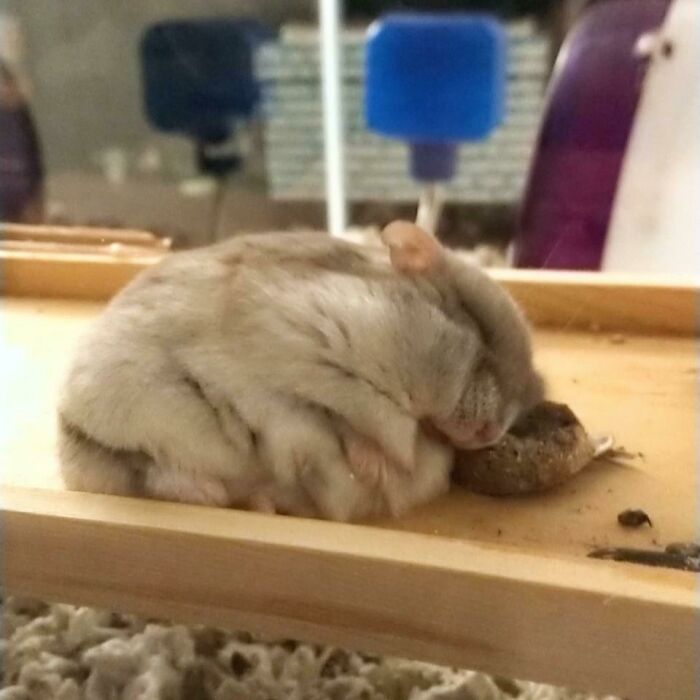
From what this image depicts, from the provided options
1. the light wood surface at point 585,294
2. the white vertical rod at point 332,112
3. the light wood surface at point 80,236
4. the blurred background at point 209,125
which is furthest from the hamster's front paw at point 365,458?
the blurred background at point 209,125

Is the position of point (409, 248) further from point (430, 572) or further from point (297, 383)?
point (430, 572)

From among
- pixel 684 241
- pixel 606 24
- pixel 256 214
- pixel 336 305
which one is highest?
pixel 606 24

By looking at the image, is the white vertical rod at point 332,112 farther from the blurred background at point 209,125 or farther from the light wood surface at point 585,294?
the light wood surface at point 585,294

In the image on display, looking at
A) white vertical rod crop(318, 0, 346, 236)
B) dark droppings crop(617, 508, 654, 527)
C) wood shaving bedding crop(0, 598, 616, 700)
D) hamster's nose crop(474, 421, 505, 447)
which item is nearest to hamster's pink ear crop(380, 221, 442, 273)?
hamster's nose crop(474, 421, 505, 447)

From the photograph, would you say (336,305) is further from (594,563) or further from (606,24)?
(606,24)

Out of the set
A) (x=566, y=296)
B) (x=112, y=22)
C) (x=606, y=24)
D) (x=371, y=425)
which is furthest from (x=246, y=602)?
(x=112, y=22)

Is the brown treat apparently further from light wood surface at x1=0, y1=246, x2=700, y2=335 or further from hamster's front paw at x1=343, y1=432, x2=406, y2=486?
light wood surface at x1=0, y1=246, x2=700, y2=335

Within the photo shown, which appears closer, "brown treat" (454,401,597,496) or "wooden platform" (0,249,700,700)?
"wooden platform" (0,249,700,700)
